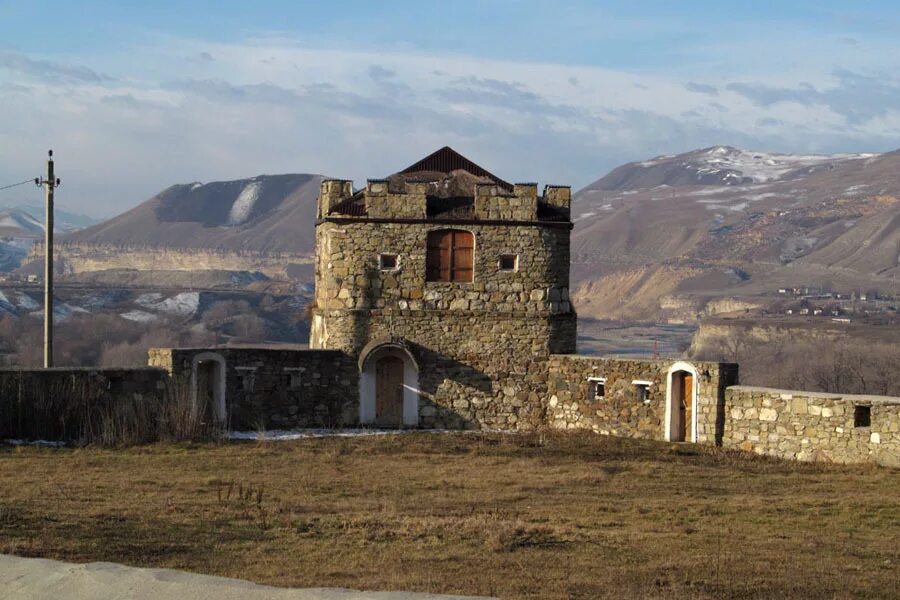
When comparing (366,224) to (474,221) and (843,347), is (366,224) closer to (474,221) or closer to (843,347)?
(474,221)

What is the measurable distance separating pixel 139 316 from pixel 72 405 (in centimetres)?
9824

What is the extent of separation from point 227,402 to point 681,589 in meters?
16.8

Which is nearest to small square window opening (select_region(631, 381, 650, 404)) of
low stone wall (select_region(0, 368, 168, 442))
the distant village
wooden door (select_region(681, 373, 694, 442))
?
wooden door (select_region(681, 373, 694, 442))

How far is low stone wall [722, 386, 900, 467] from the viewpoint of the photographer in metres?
24.1

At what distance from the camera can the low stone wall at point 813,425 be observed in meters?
24.1

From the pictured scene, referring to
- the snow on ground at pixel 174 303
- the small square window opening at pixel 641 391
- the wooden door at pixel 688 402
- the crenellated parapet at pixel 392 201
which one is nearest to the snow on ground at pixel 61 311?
the snow on ground at pixel 174 303

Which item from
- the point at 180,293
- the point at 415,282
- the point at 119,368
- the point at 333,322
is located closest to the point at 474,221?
the point at 415,282

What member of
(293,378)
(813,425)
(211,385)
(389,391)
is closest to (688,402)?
(813,425)

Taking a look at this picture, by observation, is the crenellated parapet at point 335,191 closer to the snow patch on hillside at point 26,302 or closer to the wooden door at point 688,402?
the wooden door at point 688,402

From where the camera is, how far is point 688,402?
27.7 meters

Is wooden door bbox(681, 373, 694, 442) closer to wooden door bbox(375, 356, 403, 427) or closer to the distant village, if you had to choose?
wooden door bbox(375, 356, 403, 427)

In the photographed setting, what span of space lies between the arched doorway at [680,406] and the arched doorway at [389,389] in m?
5.45

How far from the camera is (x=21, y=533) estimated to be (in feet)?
50.6

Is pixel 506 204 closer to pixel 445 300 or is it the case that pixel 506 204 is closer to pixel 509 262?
pixel 509 262
